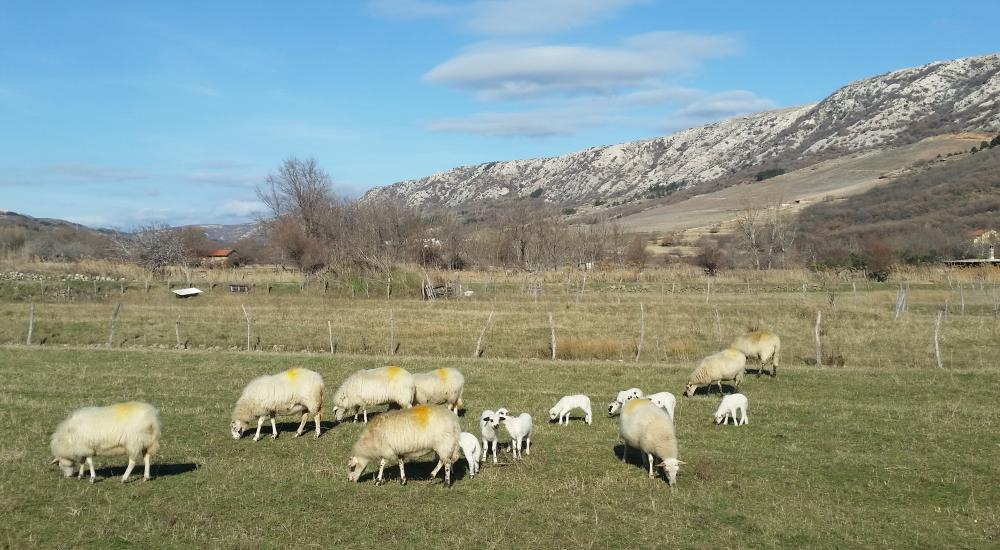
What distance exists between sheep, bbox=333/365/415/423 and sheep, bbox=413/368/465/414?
389 millimetres

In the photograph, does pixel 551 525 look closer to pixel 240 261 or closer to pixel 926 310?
pixel 926 310

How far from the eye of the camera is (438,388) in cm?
1543

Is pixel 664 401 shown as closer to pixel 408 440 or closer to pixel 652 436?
pixel 652 436

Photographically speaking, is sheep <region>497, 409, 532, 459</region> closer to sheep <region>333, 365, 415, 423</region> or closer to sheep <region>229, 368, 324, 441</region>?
sheep <region>333, 365, 415, 423</region>

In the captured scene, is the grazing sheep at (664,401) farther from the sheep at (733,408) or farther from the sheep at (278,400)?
the sheep at (278,400)

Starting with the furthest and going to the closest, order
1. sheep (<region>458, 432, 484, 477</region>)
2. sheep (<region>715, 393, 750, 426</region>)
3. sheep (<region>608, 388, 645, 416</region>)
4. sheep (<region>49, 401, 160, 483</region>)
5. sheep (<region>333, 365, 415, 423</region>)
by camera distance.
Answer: sheep (<region>608, 388, 645, 416</region>) < sheep (<region>715, 393, 750, 426</region>) < sheep (<region>333, 365, 415, 423</region>) < sheep (<region>458, 432, 484, 477</region>) < sheep (<region>49, 401, 160, 483</region>)

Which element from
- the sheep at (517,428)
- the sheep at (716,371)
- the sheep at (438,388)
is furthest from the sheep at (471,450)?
the sheep at (716,371)

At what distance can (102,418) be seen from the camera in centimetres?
1088

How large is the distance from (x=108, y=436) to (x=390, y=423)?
4.10 meters

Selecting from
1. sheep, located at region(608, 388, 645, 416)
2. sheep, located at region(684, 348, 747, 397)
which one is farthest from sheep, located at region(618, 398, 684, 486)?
sheep, located at region(684, 348, 747, 397)

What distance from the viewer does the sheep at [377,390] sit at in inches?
582

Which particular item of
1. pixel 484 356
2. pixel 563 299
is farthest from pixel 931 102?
pixel 484 356

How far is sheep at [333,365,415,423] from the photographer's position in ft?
48.5

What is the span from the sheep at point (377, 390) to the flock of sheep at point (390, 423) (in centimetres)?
2
